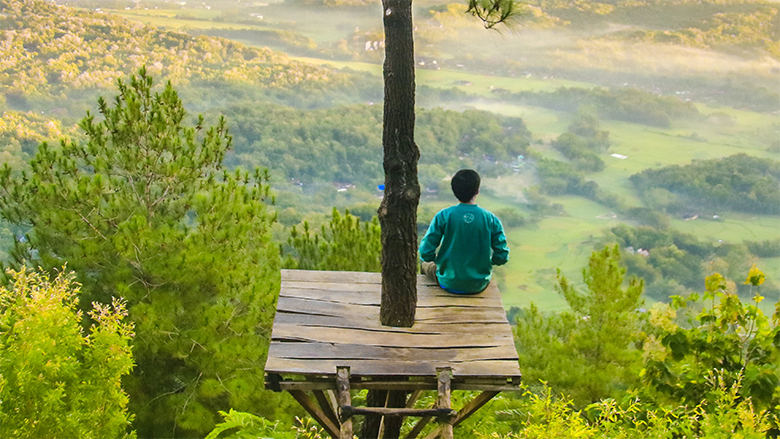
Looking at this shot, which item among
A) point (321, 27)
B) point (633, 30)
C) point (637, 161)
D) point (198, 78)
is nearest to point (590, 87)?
point (633, 30)

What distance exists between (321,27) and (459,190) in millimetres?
46864

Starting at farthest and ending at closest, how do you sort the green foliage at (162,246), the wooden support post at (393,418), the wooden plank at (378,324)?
the green foliage at (162,246) → the wooden support post at (393,418) → the wooden plank at (378,324)

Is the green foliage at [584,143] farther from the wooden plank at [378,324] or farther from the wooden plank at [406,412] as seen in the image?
the wooden plank at [406,412]

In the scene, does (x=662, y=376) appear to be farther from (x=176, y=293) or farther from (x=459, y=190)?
(x=176, y=293)

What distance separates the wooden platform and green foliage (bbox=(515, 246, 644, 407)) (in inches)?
139

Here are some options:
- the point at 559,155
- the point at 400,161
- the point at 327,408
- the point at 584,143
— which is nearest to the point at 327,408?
the point at 327,408

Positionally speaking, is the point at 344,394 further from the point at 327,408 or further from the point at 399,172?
the point at 399,172

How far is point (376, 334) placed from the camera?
143 inches

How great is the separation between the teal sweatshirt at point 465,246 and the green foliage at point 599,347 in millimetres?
3508

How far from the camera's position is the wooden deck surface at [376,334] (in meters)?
3.33

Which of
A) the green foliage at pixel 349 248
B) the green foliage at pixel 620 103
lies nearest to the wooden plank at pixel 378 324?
the green foliage at pixel 349 248

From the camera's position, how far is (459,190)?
12.8ft

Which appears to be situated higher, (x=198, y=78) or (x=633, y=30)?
(x=633, y=30)

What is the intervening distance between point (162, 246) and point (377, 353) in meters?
3.50
